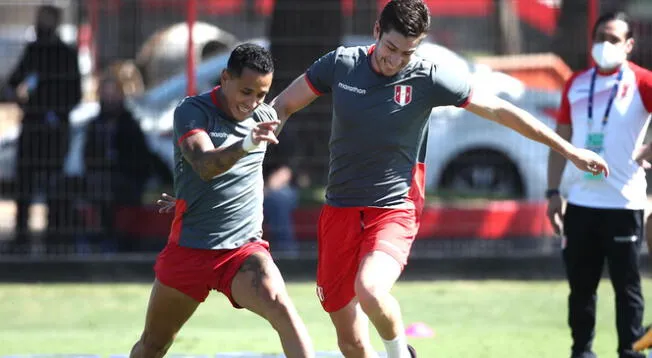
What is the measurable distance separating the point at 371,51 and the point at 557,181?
2.02m

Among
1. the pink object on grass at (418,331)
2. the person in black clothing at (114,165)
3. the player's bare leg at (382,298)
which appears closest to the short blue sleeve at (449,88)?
the player's bare leg at (382,298)

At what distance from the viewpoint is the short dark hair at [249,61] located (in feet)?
Result: 21.5

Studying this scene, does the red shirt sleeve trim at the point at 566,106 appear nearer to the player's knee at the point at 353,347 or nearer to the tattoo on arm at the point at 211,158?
the player's knee at the point at 353,347

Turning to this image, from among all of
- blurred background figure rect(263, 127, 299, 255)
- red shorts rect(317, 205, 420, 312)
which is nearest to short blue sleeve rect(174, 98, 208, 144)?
red shorts rect(317, 205, 420, 312)

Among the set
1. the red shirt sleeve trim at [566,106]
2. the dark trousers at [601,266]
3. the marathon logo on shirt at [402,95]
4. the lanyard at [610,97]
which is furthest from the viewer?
the red shirt sleeve trim at [566,106]

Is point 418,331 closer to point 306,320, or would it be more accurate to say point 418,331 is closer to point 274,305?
point 306,320

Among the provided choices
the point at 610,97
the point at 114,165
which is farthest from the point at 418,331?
the point at 114,165

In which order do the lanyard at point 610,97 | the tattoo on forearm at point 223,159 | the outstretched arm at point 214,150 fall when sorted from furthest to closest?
the lanyard at point 610,97 → the tattoo on forearm at point 223,159 → the outstretched arm at point 214,150

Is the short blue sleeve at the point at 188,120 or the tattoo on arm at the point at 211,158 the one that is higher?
the short blue sleeve at the point at 188,120

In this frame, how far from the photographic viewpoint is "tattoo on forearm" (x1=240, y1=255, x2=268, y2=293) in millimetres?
6566

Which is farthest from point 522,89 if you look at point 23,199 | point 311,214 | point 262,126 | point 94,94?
point 262,126

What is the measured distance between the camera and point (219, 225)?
22.1ft

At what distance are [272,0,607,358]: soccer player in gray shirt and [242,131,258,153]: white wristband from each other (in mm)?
921

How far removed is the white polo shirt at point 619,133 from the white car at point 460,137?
14.7 ft
